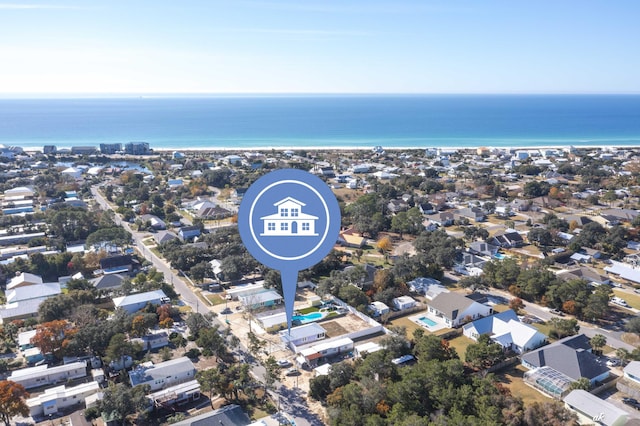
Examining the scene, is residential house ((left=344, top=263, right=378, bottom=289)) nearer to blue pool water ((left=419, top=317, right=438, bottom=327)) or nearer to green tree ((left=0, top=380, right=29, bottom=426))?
blue pool water ((left=419, top=317, right=438, bottom=327))

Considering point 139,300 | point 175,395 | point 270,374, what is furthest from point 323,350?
point 139,300

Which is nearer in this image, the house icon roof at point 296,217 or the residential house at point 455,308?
the house icon roof at point 296,217

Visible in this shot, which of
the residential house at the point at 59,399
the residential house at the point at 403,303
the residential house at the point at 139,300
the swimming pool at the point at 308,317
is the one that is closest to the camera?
the residential house at the point at 59,399

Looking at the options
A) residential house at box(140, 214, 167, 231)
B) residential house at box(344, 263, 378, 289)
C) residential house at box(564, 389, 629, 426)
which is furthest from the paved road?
residential house at box(564, 389, 629, 426)

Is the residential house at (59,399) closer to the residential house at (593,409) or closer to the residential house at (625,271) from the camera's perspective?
the residential house at (593,409)

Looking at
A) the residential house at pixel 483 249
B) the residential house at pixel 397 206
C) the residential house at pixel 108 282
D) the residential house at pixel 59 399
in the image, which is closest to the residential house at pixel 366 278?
the residential house at pixel 483 249

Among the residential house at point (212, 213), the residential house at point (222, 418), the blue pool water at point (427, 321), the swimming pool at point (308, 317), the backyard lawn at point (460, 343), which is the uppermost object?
the residential house at point (212, 213)

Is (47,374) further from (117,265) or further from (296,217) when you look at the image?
(296,217)

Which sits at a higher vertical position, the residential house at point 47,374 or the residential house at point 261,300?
the residential house at point 261,300
